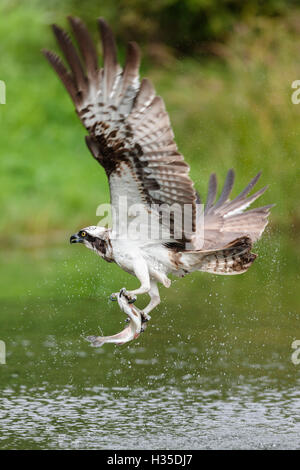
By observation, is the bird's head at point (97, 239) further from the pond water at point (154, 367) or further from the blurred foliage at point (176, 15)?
the blurred foliage at point (176, 15)

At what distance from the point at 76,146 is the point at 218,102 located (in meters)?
2.90

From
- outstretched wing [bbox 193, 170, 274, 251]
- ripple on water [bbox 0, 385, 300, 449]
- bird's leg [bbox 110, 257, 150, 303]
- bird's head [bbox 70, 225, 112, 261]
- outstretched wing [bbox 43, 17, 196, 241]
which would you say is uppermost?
outstretched wing [bbox 43, 17, 196, 241]

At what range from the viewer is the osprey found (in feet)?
19.0

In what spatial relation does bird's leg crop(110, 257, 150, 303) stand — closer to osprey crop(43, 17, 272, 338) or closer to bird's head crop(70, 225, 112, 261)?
osprey crop(43, 17, 272, 338)

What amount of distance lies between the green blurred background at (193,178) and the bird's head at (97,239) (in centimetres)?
142

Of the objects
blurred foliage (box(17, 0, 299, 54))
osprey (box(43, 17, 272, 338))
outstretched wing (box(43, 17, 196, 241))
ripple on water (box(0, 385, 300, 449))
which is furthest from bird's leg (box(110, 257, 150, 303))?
blurred foliage (box(17, 0, 299, 54))

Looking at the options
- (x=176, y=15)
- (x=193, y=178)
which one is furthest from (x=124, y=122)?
(x=176, y=15)

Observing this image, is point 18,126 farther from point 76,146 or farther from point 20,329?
point 20,329

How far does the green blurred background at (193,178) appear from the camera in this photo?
8703 millimetres

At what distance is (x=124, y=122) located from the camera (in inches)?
236

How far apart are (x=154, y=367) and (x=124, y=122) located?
9.94ft

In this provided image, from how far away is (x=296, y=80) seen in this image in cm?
1422

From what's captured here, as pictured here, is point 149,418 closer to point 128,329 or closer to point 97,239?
point 128,329

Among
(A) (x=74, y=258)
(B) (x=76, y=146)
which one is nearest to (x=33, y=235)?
(A) (x=74, y=258)
